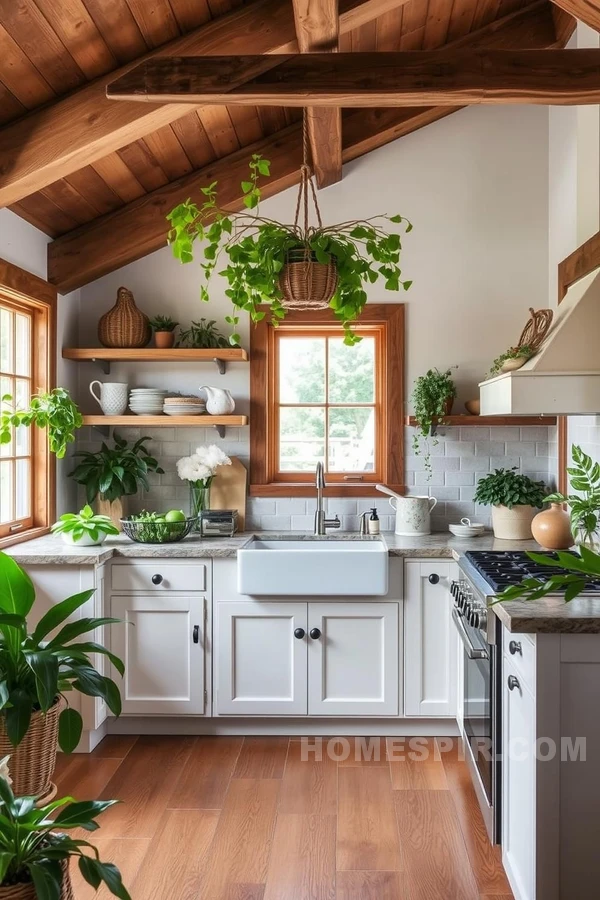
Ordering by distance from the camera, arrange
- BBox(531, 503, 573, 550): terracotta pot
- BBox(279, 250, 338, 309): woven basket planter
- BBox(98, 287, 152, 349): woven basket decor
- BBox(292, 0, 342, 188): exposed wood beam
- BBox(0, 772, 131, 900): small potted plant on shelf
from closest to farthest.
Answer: BBox(0, 772, 131, 900): small potted plant on shelf
BBox(292, 0, 342, 188): exposed wood beam
BBox(279, 250, 338, 309): woven basket planter
BBox(531, 503, 573, 550): terracotta pot
BBox(98, 287, 152, 349): woven basket decor

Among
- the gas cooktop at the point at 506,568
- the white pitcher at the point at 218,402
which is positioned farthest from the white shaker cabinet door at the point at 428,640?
the white pitcher at the point at 218,402

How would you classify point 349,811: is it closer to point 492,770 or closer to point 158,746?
point 492,770

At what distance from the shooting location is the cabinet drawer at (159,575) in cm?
368

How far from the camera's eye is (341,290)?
9.81 feet

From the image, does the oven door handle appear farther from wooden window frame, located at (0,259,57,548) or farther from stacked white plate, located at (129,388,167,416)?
wooden window frame, located at (0,259,57,548)

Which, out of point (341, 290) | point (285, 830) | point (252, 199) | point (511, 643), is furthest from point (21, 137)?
point (285, 830)

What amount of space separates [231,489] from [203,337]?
0.83 m

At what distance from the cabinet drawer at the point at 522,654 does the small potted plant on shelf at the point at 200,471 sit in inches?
78.1

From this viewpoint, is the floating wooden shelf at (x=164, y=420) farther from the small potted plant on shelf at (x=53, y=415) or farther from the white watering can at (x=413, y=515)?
the white watering can at (x=413, y=515)

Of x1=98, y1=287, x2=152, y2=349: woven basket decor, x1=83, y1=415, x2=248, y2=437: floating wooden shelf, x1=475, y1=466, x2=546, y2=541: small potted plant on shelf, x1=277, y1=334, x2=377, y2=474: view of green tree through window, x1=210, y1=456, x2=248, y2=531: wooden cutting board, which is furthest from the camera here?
x1=277, y1=334, x2=377, y2=474: view of green tree through window

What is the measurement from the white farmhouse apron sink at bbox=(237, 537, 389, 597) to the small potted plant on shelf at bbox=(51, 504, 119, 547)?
0.66m

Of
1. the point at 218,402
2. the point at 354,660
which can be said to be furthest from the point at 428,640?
the point at 218,402

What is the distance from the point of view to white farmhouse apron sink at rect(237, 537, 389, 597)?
358 cm

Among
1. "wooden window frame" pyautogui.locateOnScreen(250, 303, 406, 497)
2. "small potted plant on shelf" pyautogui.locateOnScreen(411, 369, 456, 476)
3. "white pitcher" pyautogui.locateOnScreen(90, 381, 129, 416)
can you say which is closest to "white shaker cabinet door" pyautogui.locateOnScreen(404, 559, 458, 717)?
"wooden window frame" pyautogui.locateOnScreen(250, 303, 406, 497)
